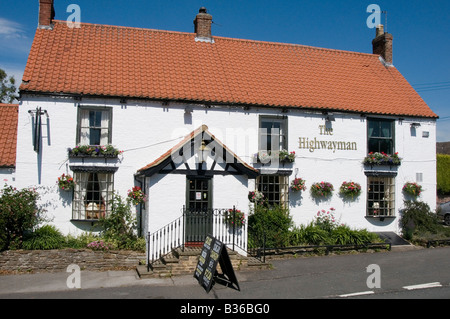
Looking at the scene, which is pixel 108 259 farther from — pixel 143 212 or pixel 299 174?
pixel 299 174

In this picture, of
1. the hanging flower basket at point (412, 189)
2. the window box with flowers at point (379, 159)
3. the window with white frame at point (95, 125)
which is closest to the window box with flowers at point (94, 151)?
the window with white frame at point (95, 125)

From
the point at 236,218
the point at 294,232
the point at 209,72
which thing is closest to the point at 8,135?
the point at 209,72

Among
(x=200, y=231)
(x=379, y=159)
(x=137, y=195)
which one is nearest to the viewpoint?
(x=200, y=231)

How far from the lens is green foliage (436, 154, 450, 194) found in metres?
27.4

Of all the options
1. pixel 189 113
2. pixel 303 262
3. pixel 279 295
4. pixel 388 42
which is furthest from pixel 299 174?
pixel 388 42

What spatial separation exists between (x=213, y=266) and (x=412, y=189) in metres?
10.5

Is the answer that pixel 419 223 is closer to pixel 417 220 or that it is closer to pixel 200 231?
pixel 417 220

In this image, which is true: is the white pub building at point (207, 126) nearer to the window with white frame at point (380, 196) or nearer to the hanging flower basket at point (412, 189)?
the window with white frame at point (380, 196)

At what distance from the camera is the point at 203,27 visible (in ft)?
63.3

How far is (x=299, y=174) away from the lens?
16641mm

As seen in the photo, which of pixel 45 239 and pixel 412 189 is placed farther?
pixel 412 189

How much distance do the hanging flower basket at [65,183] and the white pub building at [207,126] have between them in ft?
0.99

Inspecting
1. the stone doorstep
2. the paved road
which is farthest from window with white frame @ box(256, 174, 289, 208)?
the stone doorstep

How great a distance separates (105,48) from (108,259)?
8.64m
